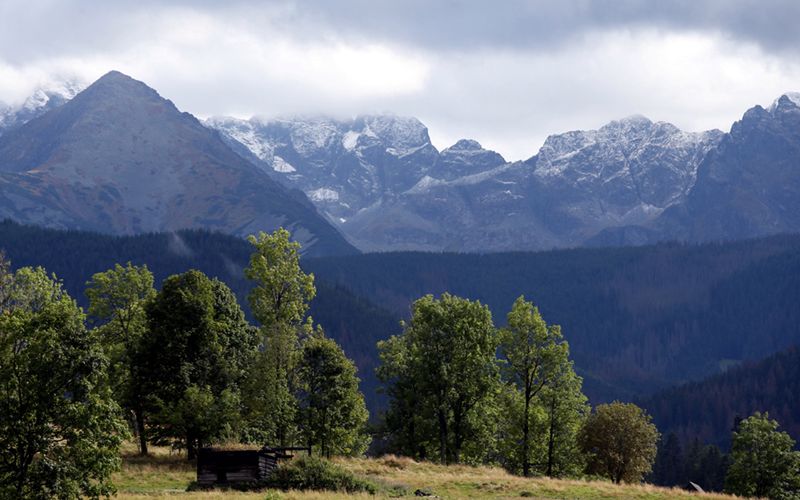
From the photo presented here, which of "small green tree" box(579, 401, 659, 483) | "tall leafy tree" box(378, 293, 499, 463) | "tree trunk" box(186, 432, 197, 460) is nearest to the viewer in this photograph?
"tree trunk" box(186, 432, 197, 460)

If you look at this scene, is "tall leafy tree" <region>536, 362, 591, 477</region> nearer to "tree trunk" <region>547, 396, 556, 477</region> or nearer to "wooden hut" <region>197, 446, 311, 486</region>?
"tree trunk" <region>547, 396, 556, 477</region>

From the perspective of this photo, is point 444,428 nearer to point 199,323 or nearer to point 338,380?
point 338,380

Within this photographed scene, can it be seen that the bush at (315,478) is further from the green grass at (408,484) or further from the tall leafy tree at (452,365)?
the tall leafy tree at (452,365)

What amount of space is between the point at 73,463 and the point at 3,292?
1628 inches

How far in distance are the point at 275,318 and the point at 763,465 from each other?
52.3 metres

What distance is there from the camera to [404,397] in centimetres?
8612

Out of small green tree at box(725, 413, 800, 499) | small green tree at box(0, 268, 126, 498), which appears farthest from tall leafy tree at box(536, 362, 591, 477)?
small green tree at box(0, 268, 126, 498)

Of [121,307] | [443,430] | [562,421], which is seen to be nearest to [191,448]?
[121,307]

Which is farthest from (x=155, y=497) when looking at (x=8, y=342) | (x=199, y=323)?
(x=199, y=323)

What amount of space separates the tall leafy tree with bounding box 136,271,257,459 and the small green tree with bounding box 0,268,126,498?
2193 centimetres

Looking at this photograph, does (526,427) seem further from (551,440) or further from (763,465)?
(763,465)

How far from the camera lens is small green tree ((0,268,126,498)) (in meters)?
42.0

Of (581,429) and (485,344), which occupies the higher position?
(485,344)

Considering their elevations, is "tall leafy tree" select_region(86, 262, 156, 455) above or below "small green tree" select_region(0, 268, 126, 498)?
above
